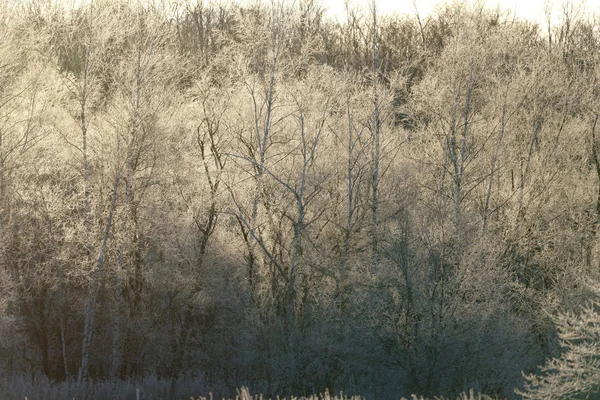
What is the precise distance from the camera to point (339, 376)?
21.6 m

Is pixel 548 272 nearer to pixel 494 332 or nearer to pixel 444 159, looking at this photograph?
pixel 444 159

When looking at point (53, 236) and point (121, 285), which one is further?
point (121, 285)

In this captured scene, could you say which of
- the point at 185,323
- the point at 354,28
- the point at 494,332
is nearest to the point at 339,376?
the point at 494,332

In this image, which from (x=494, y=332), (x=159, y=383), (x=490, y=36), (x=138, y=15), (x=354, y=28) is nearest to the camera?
(x=494, y=332)

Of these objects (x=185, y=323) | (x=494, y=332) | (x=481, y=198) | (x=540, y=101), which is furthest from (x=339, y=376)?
(x=540, y=101)

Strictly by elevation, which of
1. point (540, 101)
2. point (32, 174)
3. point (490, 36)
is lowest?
point (32, 174)

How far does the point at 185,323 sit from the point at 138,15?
11253mm

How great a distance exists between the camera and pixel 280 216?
2723 cm

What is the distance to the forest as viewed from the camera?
823 inches

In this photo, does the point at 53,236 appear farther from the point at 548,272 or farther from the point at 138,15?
the point at 548,272

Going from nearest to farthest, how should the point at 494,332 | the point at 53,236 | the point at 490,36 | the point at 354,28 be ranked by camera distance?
1. the point at 494,332
2. the point at 53,236
3. the point at 490,36
4. the point at 354,28

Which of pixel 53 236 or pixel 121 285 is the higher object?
pixel 53 236

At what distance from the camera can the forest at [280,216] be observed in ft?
68.6

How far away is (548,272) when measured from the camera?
28781 millimetres
